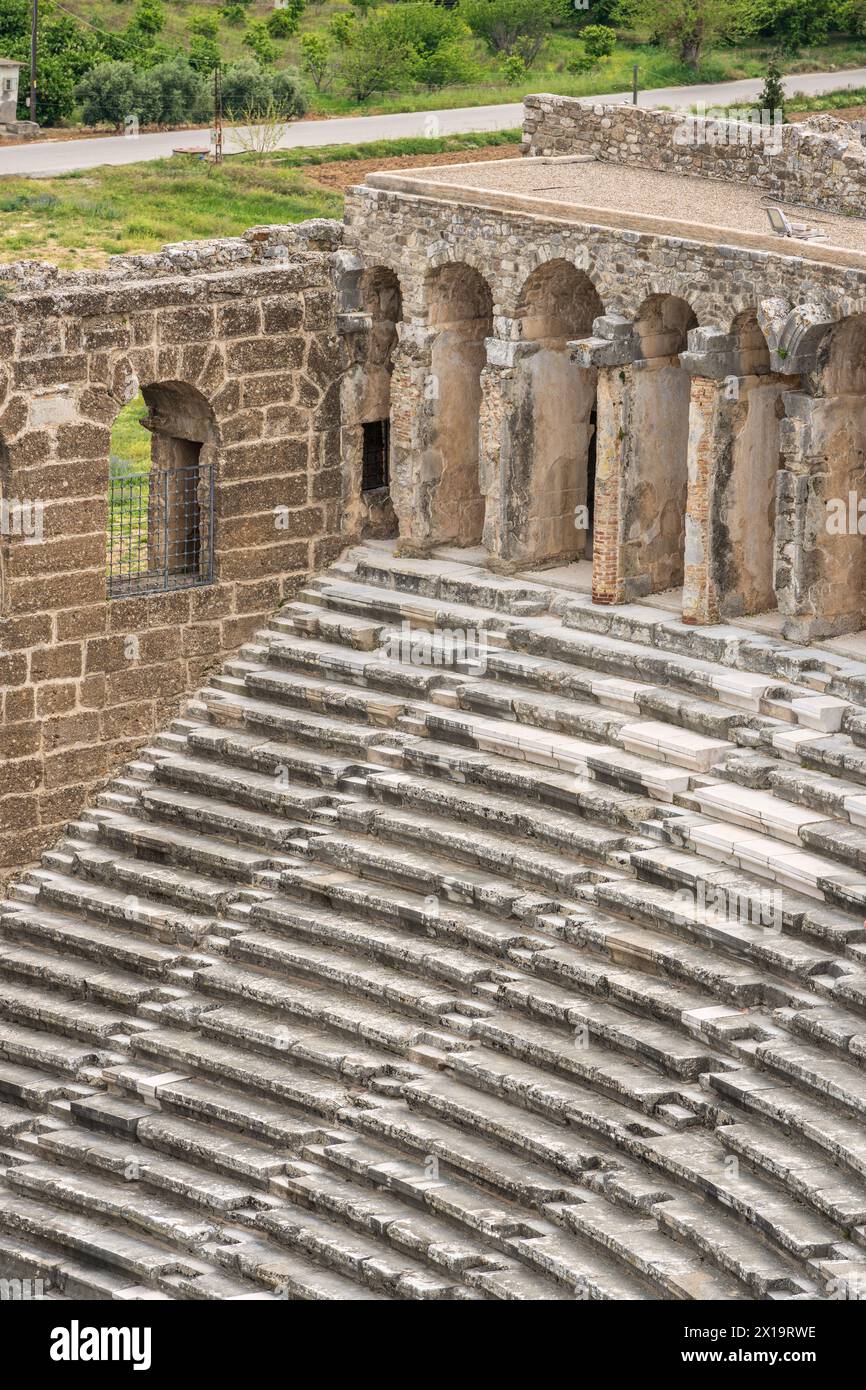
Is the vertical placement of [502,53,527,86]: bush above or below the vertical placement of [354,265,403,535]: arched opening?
above

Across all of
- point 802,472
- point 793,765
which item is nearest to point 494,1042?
point 793,765

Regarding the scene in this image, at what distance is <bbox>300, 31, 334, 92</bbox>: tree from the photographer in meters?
53.2

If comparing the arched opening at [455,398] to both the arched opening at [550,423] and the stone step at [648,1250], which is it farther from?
the stone step at [648,1250]

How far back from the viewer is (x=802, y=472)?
25.0m

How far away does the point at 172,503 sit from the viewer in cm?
2828

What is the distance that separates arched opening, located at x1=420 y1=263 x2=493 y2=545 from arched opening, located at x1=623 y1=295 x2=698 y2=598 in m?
2.33

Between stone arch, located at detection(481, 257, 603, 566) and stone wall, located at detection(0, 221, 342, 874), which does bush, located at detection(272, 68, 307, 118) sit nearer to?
stone wall, located at detection(0, 221, 342, 874)

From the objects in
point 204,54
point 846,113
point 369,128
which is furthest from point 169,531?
point 204,54

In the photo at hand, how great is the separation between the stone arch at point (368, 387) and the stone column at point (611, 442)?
275cm

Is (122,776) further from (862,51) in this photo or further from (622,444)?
(862,51)

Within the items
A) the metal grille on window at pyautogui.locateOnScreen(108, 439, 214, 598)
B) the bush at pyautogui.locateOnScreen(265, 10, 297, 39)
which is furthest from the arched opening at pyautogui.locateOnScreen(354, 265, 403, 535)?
the bush at pyautogui.locateOnScreen(265, 10, 297, 39)

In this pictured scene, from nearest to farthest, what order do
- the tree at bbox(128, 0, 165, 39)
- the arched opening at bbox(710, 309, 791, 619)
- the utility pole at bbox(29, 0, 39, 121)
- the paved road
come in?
the arched opening at bbox(710, 309, 791, 619)
the paved road
the utility pole at bbox(29, 0, 39, 121)
the tree at bbox(128, 0, 165, 39)

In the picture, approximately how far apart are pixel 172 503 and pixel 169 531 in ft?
0.86

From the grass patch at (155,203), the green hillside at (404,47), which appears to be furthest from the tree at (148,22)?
the grass patch at (155,203)
